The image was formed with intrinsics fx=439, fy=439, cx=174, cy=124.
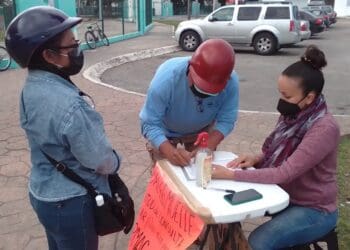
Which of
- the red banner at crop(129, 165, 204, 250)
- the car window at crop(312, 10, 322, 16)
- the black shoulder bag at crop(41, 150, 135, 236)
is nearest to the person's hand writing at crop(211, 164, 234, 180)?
the red banner at crop(129, 165, 204, 250)

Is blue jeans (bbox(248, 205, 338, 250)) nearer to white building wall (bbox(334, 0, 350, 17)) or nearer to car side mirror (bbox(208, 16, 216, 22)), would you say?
car side mirror (bbox(208, 16, 216, 22))

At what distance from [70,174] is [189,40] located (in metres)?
13.9

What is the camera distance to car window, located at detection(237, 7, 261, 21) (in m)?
A: 14.8

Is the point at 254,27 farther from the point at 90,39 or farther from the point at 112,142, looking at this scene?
the point at 112,142

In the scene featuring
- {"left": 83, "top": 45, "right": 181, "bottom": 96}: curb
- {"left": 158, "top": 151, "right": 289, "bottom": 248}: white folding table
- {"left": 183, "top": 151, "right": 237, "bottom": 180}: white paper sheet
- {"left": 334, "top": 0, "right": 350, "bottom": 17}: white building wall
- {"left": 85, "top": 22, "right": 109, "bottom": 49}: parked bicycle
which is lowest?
{"left": 334, "top": 0, "right": 350, "bottom": 17}: white building wall

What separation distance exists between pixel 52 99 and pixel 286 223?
1.34m

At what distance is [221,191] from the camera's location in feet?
6.94

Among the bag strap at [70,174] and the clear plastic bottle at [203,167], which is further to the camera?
the clear plastic bottle at [203,167]

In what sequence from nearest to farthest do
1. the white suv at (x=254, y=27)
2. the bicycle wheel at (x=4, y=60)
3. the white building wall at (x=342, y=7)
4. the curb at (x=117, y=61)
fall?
the curb at (x=117, y=61) < the bicycle wheel at (x=4, y=60) < the white suv at (x=254, y=27) < the white building wall at (x=342, y=7)

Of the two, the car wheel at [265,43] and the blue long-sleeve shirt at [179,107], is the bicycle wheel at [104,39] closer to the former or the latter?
the car wheel at [265,43]

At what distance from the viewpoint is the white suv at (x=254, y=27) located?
14414 millimetres

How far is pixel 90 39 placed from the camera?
14492 mm

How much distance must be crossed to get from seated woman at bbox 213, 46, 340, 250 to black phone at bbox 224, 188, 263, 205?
182 millimetres

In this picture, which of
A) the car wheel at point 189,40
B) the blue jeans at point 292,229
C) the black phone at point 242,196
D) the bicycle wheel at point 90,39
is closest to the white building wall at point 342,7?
the car wheel at point 189,40
